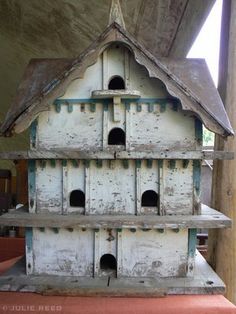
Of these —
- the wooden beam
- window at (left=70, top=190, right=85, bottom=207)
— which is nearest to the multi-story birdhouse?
window at (left=70, top=190, right=85, bottom=207)

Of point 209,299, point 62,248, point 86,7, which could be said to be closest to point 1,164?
point 86,7

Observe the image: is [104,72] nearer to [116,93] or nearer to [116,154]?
[116,93]

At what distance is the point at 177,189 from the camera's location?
1.82 meters

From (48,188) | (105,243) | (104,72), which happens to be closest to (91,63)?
(104,72)

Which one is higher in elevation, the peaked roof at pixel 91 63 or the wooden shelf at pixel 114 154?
the peaked roof at pixel 91 63

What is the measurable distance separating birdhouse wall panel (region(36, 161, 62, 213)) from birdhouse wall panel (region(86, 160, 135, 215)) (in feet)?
0.60

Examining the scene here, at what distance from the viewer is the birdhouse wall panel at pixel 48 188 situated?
6.04ft

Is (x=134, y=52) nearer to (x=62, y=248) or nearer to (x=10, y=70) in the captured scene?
(x=62, y=248)

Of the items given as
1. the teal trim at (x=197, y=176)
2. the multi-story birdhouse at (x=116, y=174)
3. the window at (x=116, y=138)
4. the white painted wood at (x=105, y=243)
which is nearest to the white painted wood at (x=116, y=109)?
the multi-story birdhouse at (x=116, y=174)

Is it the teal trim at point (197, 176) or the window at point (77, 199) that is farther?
the window at point (77, 199)

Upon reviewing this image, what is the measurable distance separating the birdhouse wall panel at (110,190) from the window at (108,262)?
30 centimetres

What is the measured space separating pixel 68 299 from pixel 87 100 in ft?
3.43

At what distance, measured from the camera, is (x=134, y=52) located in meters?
1.66

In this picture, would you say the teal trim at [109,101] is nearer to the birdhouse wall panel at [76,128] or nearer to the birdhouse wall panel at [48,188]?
the birdhouse wall panel at [76,128]
